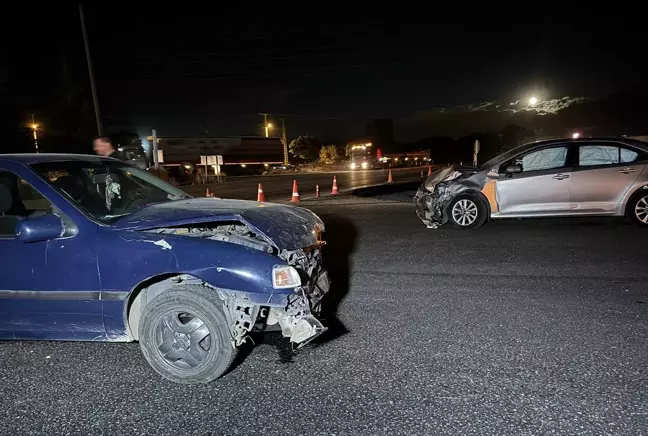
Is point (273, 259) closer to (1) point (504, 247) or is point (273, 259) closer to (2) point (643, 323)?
(2) point (643, 323)

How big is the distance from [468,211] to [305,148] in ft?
175

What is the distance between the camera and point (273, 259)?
10.0 feet

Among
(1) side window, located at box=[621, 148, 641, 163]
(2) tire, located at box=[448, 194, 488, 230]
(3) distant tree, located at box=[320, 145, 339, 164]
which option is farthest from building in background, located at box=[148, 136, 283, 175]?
(1) side window, located at box=[621, 148, 641, 163]

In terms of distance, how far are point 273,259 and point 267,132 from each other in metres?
52.5

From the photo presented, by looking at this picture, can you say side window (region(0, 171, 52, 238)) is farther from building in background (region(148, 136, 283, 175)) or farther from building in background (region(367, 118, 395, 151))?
building in background (region(367, 118, 395, 151))

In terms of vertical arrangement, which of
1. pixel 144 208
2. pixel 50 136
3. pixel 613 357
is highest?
pixel 50 136

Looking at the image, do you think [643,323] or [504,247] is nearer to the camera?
[643,323]

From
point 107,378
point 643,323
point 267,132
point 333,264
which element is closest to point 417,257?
point 333,264

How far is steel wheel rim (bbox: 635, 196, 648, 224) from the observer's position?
7.95 metres

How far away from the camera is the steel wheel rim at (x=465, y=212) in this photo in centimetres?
834

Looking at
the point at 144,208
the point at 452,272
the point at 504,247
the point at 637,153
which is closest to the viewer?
the point at 144,208

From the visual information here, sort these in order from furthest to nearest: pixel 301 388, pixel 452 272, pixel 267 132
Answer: pixel 267 132
pixel 452 272
pixel 301 388

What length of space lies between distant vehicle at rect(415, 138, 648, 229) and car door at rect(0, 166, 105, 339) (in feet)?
21.7

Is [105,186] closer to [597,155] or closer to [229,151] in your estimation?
[597,155]
